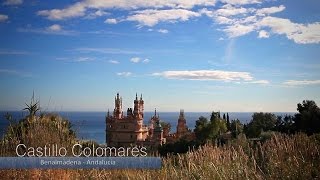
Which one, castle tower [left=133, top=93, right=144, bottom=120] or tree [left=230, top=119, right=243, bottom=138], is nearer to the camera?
tree [left=230, top=119, right=243, bottom=138]

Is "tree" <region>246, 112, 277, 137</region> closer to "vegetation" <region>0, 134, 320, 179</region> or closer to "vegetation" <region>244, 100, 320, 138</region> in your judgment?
"vegetation" <region>244, 100, 320, 138</region>

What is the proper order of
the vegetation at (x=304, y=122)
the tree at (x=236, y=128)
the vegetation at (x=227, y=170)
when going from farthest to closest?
the tree at (x=236, y=128) < the vegetation at (x=304, y=122) < the vegetation at (x=227, y=170)

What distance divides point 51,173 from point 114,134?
15819mm

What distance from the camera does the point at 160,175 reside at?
3.63 metres

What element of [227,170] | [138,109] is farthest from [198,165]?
[138,109]

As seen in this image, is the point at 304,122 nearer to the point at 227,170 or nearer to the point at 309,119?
the point at 309,119

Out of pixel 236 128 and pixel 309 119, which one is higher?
pixel 309 119

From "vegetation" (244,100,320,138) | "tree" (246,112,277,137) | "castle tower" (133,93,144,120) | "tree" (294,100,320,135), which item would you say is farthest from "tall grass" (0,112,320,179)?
"tree" (246,112,277,137)

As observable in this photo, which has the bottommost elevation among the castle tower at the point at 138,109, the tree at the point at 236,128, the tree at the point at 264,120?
the tree at the point at 236,128

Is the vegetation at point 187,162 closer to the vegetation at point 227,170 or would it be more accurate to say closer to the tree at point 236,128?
the vegetation at point 227,170

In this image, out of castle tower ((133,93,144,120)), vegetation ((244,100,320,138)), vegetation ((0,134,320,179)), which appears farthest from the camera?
castle tower ((133,93,144,120))

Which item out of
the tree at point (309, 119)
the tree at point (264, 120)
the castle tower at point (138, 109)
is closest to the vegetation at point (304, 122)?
the tree at point (309, 119)

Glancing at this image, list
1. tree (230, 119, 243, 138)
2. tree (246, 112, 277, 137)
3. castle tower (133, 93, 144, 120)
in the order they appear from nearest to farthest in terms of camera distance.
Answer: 1. tree (230, 119, 243, 138)
2. castle tower (133, 93, 144, 120)
3. tree (246, 112, 277, 137)

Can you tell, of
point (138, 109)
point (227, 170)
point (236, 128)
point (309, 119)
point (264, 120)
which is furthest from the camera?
point (264, 120)
